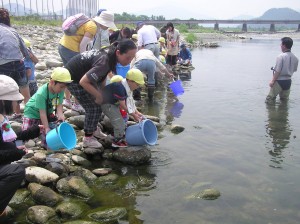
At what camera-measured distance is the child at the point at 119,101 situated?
4.76 meters

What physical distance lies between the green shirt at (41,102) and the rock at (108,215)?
1.58 metres

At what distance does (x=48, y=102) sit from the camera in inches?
170

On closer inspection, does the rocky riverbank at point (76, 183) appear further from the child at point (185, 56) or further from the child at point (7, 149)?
the child at point (185, 56)

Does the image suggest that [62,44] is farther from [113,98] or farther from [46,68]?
[46,68]

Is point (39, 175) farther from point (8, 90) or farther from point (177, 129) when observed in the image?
point (177, 129)

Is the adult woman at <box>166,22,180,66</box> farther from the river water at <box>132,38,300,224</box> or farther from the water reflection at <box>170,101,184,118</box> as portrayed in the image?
the water reflection at <box>170,101,184,118</box>

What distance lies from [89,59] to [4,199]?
6.99 feet

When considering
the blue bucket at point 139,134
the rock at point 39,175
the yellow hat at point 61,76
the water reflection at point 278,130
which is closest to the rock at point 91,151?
the blue bucket at point 139,134

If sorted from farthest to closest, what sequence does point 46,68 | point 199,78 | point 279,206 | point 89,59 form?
point 199,78
point 46,68
point 89,59
point 279,206

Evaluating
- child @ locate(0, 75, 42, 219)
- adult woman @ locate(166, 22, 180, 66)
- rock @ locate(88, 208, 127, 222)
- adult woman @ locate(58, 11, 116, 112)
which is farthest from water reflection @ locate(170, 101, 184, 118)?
child @ locate(0, 75, 42, 219)

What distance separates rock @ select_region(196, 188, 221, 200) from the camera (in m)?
3.85

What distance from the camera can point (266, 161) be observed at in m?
4.91

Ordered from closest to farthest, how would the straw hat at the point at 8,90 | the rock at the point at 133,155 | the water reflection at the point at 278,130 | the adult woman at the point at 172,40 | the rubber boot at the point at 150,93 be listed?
the straw hat at the point at 8,90
the rock at the point at 133,155
the water reflection at the point at 278,130
the rubber boot at the point at 150,93
the adult woman at the point at 172,40

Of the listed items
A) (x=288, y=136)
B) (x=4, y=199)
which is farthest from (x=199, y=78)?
(x=4, y=199)
